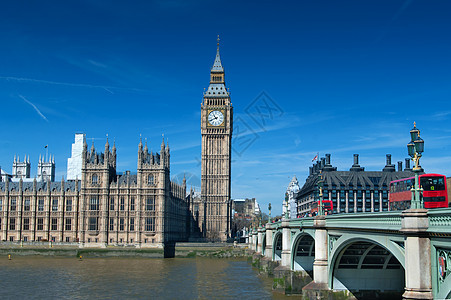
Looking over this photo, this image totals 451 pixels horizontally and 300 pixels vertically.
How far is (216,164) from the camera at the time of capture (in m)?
148

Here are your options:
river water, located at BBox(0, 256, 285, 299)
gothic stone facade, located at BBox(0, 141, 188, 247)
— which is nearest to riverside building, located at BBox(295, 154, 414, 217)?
gothic stone facade, located at BBox(0, 141, 188, 247)

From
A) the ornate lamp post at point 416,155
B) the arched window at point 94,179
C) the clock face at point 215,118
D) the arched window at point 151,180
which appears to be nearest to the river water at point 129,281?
the arched window at point 151,180

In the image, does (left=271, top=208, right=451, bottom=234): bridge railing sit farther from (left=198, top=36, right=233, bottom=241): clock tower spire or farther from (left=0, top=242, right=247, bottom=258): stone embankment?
(left=198, top=36, right=233, bottom=241): clock tower spire

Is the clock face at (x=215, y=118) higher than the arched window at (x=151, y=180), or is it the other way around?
the clock face at (x=215, y=118)

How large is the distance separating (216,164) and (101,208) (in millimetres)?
41685

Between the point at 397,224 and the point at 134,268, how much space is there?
212ft

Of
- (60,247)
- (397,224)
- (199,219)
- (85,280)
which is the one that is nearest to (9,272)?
(85,280)

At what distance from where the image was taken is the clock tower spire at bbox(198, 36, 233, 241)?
477 ft

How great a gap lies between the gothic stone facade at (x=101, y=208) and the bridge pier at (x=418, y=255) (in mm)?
92339

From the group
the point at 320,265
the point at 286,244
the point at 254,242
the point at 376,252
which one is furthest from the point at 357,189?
the point at 320,265

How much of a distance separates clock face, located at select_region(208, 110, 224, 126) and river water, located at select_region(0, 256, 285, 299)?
209 ft

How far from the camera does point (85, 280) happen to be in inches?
2657

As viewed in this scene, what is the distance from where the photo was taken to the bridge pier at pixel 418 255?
22656mm

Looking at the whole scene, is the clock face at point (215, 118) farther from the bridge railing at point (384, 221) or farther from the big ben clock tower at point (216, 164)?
the bridge railing at point (384, 221)
